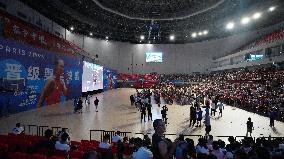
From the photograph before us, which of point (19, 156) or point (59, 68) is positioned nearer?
point (19, 156)

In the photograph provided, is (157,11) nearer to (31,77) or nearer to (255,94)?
(255,94)

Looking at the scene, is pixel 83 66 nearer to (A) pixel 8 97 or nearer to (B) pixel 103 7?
(B) pixel 103 7

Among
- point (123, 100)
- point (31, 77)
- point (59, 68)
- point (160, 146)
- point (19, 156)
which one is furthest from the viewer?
point (123, 100)

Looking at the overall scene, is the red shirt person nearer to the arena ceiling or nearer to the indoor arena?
the indoor arena

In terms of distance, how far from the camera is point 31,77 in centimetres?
2402

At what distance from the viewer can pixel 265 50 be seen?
39.1 metres

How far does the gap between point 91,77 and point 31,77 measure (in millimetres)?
18248

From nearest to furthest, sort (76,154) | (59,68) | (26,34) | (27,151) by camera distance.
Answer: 1. (76,154)
2. (27,151)
3. (26,34)
4. (59,68)

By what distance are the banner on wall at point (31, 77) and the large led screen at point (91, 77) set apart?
442 centimetres

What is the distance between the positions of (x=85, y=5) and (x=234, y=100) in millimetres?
23988

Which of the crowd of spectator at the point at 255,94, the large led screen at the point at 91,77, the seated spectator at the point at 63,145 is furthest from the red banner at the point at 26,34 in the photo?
the crowd of spectator at the point at 255,94

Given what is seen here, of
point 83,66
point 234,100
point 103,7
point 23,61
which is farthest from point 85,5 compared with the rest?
point 234,100

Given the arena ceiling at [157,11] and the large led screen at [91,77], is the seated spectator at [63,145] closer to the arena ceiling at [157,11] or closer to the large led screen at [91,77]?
the arena ceiling at [157,11]

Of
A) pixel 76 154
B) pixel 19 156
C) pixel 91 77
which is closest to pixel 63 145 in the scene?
pixel 76 154
